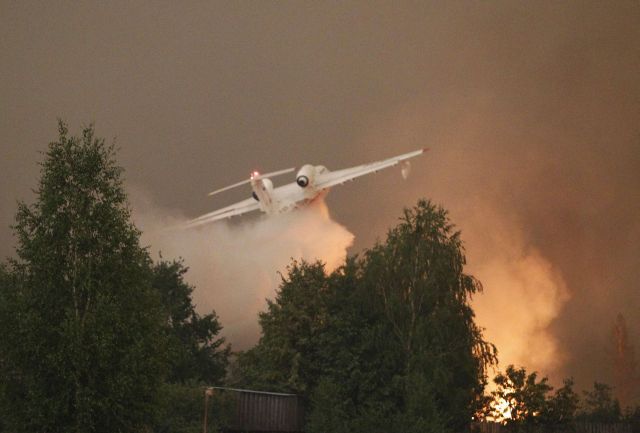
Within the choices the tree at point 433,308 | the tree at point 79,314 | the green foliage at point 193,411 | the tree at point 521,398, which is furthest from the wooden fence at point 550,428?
the tree at point 79,314

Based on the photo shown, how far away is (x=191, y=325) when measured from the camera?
73.8 m

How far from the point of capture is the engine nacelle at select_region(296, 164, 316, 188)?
72.0 metres

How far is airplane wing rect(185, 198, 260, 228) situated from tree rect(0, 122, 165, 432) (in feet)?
170

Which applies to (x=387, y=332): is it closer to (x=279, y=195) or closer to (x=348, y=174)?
(x=348, y=174)

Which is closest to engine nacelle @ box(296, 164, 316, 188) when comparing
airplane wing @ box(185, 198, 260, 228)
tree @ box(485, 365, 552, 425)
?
airplane wing @ box(185, 198, 260, 228)

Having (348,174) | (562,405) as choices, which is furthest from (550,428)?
(348,174)

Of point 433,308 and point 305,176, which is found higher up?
point 305,176

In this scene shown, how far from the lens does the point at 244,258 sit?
86.6m

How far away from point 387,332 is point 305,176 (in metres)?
16.0

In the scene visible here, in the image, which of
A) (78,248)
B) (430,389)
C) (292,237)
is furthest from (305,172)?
(78,248)

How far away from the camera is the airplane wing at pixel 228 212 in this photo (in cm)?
8375

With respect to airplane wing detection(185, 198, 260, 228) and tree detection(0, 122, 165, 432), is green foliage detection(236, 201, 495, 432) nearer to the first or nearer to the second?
airplane wing detection(185, 198, 260, 228)

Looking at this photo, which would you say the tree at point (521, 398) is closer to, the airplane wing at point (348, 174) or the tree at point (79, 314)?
the airplane wing at point (348, 174)

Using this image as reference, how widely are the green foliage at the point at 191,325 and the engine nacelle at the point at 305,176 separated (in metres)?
12.5
